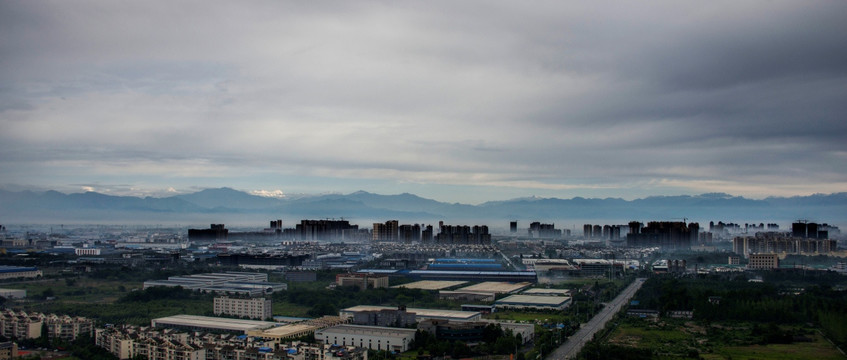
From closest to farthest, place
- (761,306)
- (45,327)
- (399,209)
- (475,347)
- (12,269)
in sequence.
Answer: (475,347) < (45,327) < (761,306) < (12,269) < (399,209)

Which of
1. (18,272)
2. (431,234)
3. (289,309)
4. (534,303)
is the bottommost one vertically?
(289,309)

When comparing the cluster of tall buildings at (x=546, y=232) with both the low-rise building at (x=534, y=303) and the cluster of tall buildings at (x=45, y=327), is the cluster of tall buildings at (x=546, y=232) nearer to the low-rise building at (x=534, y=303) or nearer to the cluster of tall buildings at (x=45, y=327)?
the low-rise building at (x=534, y=303)

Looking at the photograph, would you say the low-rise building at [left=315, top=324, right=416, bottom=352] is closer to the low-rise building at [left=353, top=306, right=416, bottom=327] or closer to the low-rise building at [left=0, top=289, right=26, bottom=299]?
the low-rise building at [left=353, top=306, right=416, bottom=327]

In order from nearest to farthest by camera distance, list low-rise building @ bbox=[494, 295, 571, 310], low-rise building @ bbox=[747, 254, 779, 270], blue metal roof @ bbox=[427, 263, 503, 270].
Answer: low-rise building @ bbox=[494, 295, 571, 310]
low-rise building @ bbox=[747, 254, 779, 270]
blue metal roof @ bbox=[427, 263, 503, 270]

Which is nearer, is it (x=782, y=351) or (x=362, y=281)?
(x=782, y=351)

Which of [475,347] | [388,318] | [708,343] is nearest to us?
[475,347]

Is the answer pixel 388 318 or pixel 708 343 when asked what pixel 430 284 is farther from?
pixel 708 343

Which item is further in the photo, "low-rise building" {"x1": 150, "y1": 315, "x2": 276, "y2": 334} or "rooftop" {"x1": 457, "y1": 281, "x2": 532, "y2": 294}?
"rooftop" {"x1": 457, "y1": 281, "x2": 532, "y2": 294}

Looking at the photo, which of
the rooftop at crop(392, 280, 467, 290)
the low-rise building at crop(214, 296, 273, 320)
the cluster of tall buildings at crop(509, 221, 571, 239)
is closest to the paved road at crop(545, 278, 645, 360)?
the rooftop at crop(392, 280, 467, 290)

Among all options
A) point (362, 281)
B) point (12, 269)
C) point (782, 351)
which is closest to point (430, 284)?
point (362, 281)

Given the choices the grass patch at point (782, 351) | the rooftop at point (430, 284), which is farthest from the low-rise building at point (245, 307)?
the grass patch at point (782, 351)
